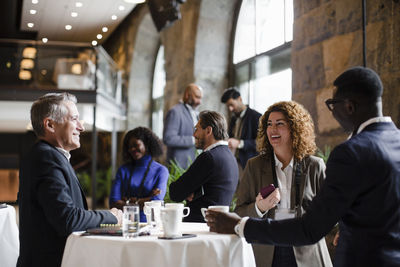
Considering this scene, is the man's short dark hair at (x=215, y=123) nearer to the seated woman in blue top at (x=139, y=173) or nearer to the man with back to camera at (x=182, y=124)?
the seated woman in blue top at (x=139, y=173)

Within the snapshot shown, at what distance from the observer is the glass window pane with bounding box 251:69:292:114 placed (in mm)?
6473

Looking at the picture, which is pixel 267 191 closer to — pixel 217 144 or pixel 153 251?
pixel 153 251

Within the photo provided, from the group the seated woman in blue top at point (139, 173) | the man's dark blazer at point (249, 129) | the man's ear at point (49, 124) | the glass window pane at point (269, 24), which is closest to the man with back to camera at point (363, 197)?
the man's ear at point (49, 124)

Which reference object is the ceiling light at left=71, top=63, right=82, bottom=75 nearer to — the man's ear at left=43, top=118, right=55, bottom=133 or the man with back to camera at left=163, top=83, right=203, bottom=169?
the man with back to camera at left=163, top=83, right=203, bottom=169

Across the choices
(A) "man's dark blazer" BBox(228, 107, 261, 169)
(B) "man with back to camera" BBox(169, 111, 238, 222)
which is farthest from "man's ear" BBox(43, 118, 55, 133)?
(A) "man's dark blazer" BBox(228, 107, 261, 169)

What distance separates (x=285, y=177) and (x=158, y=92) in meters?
10.8

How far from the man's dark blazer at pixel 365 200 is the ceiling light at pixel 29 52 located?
9232 millimetres

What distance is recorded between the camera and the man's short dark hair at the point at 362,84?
193 cm

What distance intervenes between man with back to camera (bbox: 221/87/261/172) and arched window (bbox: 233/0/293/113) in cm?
119

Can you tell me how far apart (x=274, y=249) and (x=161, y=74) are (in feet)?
35.7

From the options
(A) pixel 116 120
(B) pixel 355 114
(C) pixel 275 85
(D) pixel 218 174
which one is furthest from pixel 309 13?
(A) pixel 116 120

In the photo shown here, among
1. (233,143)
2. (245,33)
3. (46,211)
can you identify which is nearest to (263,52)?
(245,33)

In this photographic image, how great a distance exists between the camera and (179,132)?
19.3ft

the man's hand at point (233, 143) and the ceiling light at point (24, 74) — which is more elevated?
the ceiling light at point (24, 74)
